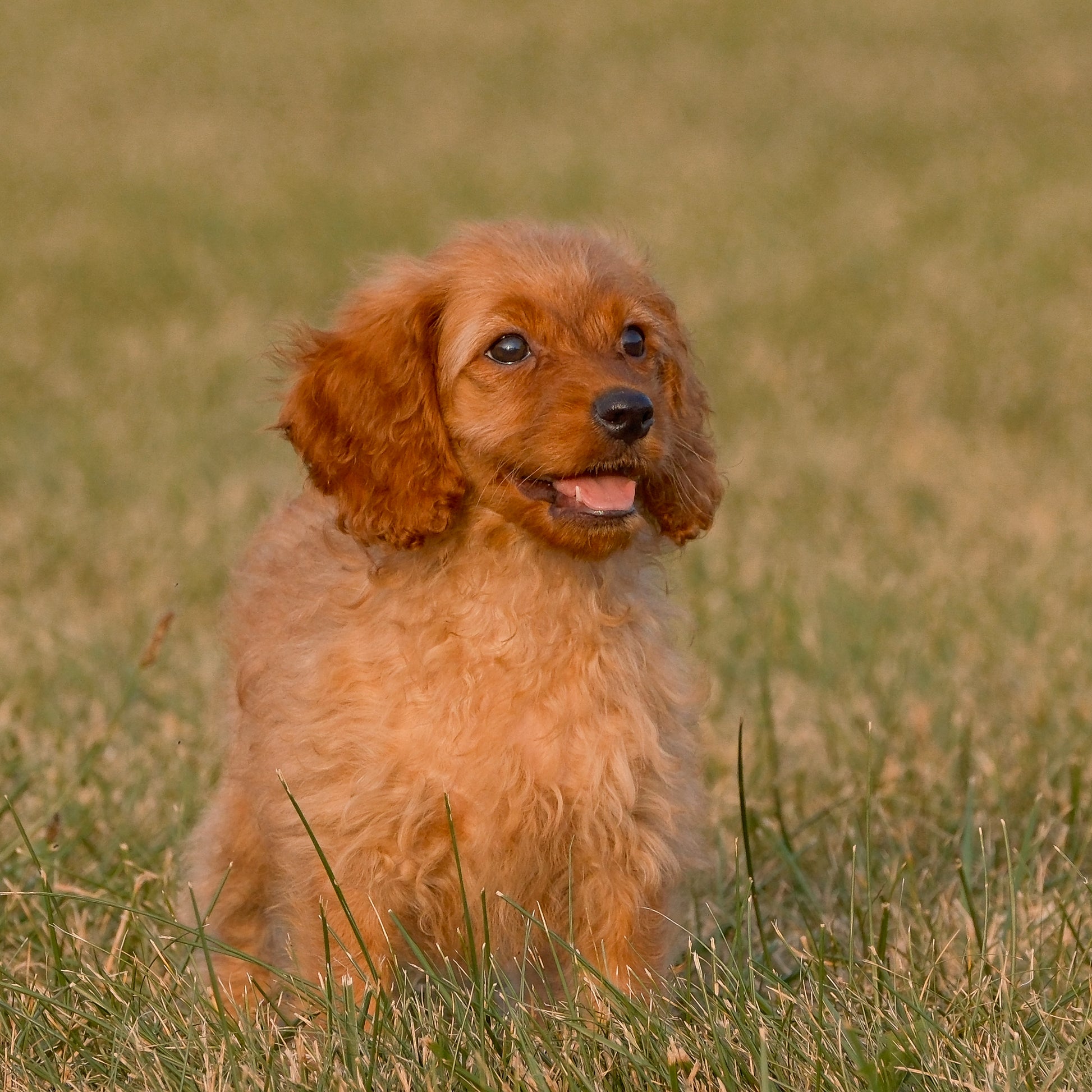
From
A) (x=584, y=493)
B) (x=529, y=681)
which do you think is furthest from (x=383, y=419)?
(x=529, y=681)

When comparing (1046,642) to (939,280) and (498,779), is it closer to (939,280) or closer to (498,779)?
(498,779)

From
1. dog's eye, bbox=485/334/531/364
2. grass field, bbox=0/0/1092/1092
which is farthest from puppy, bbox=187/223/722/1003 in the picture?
grass field, bbox=0/0/1092/1092

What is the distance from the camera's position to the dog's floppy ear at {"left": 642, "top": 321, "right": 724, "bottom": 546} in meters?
3.44

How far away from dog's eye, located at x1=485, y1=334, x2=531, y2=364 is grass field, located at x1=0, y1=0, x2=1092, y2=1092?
72cm

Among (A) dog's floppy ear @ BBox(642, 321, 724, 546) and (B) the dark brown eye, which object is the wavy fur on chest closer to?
(A) dog's floppy ear @ BBox(642, 321, 724, 546)

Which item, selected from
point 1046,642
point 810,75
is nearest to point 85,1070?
point 1046,642

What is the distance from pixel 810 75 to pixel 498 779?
1908 cm

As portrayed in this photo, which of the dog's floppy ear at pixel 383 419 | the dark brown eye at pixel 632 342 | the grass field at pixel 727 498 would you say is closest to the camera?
the grass field at pixel 727 498

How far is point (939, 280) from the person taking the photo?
11977 millimetres

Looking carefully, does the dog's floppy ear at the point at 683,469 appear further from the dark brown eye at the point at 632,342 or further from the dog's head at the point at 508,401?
the dark brown eye at the point at 632,342

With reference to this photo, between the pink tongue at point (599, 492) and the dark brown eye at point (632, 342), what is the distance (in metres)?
0.31

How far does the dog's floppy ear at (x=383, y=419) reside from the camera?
3229mm

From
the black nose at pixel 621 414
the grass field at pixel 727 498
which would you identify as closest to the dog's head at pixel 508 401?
the black nose at pixel 621 414

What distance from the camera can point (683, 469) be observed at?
11.4 ft
